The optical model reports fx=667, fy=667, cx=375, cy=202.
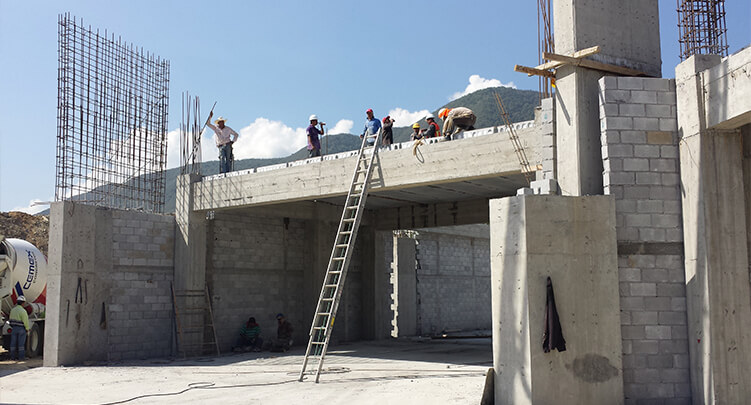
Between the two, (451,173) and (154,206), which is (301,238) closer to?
(154,206)

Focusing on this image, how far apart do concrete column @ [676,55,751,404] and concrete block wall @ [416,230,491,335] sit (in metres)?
16.7

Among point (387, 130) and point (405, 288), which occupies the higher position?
point (387, 130)

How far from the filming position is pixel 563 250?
916 centimetres

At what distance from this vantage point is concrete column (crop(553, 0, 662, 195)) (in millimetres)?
10109

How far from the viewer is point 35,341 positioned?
57.4 feet

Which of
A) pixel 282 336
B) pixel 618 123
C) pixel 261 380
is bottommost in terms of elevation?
pixel 261 380

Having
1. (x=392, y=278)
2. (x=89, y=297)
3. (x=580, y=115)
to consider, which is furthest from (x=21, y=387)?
(x=392, y=278)

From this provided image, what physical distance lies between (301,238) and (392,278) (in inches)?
212

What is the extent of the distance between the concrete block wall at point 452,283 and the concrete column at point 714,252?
16.7 metres

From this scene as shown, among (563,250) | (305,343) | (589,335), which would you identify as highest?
(563,250)

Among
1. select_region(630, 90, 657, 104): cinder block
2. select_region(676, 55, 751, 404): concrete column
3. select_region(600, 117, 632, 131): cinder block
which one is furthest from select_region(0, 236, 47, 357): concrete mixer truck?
select_region(676, 55, 751, 404): concrete column

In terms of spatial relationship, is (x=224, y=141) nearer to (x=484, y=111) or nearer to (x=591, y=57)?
(x=591, y=57)

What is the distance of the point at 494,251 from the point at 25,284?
1392 cm

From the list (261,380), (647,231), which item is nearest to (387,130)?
(261,380)
